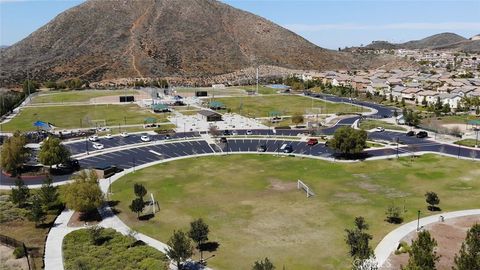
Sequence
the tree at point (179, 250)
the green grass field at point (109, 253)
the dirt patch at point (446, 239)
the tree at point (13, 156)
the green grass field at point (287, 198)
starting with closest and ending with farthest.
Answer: the tree at point (179, 250)
the green grass field at point (109, 253)
the dirt patch at point (446, 239)
the green grass field at point (287, 198)
the tree at point (13, 156)

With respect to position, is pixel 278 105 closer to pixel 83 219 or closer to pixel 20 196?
pixel 20 196

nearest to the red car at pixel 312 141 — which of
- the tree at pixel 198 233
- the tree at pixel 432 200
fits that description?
the tree at pixel 432 200

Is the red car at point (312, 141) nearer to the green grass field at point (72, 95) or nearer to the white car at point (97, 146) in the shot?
the white car at point (97, 146)

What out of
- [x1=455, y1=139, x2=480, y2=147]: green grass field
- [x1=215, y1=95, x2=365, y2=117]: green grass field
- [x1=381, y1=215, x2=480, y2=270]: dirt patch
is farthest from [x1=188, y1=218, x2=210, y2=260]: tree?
[x1=215, y1=95, x2=365, y2=117]: green grass field

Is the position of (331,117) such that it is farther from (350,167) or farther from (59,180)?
(59,180)

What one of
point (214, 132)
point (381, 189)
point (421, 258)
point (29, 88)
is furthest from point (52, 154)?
point (29, 88)
